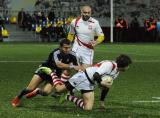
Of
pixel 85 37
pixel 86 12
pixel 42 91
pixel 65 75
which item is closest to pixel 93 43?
pixel 85 37

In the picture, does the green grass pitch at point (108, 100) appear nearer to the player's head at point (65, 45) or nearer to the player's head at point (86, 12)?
the player's head at point (65, 45)

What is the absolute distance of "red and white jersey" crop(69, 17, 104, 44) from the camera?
15.6 m

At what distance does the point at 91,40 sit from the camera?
1573 cm

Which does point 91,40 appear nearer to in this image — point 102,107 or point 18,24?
point 102,107

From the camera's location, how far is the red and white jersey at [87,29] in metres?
15.6

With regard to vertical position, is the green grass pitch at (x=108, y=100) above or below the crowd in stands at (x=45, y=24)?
above

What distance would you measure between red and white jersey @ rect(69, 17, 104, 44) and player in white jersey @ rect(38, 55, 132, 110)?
3030mm

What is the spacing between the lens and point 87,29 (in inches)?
612

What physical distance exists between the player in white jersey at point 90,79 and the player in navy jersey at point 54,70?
27cm

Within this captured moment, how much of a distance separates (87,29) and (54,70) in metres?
2.69

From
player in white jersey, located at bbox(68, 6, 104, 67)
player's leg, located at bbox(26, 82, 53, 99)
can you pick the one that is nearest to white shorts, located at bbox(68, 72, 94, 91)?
player's leg, located at bbox(26, 82, 53, 99)

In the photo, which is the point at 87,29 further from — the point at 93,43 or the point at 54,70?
the point at 54,70

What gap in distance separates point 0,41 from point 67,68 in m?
37.4

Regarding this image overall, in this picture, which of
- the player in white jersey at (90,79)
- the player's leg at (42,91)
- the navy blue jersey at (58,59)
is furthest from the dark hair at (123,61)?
the player's leg at (42,91)
